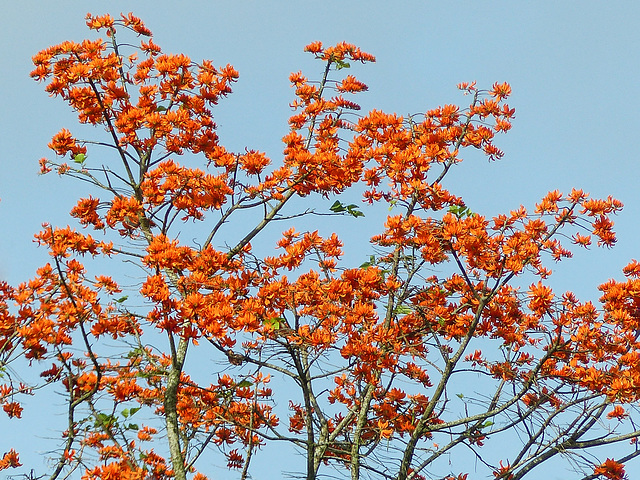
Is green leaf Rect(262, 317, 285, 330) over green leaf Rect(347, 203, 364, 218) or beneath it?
beneath

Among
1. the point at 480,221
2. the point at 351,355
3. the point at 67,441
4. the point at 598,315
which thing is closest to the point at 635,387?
the point at 598,315

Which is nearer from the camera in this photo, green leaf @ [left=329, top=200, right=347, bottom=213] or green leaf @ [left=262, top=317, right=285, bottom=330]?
green leaf @ [left=262, top=317, right=285, bottom=330]

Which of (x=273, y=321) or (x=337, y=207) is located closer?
(x=273, y=321)

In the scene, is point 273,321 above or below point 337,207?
below

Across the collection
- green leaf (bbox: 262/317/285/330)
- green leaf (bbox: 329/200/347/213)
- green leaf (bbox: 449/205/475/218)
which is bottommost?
green leaf (bbox: 262/317/285/330)

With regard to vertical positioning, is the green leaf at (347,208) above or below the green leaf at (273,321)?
above

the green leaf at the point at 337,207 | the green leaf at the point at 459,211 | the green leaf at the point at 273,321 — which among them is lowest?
the green leaf at the point at 273,321

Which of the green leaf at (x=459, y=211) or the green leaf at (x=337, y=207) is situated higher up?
the green leaf at (x=337, y=207)

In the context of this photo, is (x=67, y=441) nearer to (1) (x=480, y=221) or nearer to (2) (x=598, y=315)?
(1) (x=480, y=221)

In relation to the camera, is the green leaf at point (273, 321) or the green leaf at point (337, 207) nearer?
the green leaf at point (273, 321)

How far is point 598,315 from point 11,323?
233 inches

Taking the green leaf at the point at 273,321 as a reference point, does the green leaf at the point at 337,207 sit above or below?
above

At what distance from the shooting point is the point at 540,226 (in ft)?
26.0

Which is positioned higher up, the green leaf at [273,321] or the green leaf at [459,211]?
the green leaf at [459,211]
